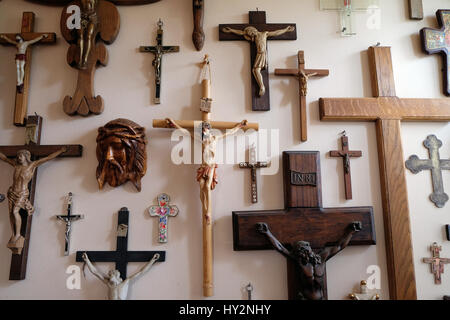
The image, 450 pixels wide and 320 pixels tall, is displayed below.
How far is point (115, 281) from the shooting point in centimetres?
214

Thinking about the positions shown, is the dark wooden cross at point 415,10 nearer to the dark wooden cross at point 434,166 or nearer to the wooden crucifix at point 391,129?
the wooden crucifix at point 391,129

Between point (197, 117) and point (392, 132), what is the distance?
1.44 meters

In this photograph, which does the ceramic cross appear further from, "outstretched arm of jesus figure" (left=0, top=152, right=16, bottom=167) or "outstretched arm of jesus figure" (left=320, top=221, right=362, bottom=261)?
"outstretched arm of jesus figure" (left=0, top=152, right=16, bottom=167)

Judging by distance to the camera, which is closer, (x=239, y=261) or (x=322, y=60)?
(x=239, y=261)

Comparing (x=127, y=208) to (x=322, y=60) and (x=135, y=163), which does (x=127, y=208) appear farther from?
(x=322, y=60)

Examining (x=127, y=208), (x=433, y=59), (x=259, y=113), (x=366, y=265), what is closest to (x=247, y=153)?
(x=259, y=113)

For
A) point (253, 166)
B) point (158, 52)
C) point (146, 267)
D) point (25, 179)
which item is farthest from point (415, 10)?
point (25, 179)

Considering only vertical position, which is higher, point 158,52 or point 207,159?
point 158,52

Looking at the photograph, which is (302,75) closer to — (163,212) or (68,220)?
(163,212)

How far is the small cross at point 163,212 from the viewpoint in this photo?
→ 230 centimetres

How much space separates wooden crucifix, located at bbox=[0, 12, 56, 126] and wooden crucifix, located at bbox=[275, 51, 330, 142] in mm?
1832

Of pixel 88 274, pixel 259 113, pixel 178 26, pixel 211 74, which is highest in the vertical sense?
pixel 178 26

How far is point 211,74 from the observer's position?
254cm
